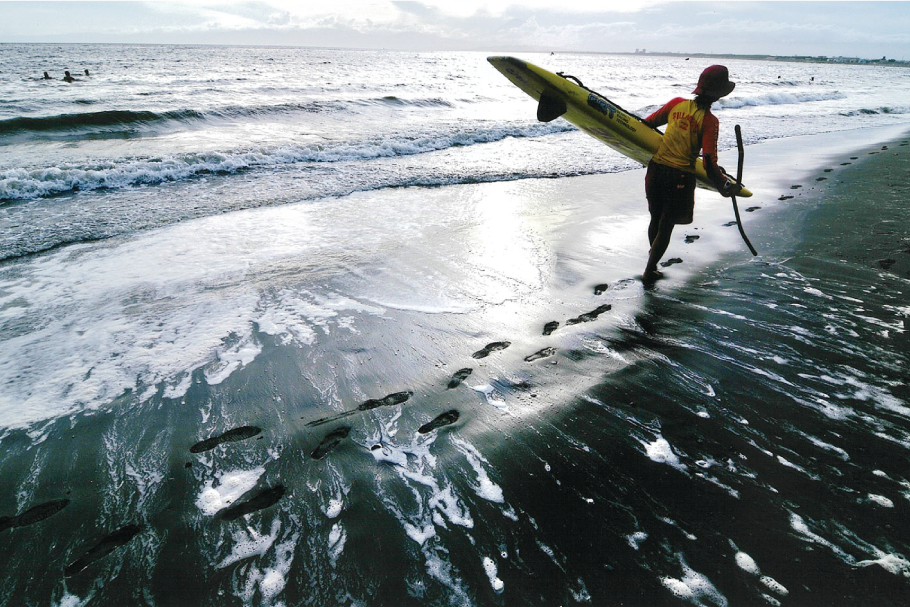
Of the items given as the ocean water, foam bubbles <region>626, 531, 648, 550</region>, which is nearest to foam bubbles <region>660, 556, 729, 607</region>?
the ocean water

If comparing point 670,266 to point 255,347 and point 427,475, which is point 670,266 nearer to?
point 427,475

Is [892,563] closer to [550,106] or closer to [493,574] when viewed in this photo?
[493,574]

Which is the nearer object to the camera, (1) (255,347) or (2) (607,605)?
(2) (607,605)

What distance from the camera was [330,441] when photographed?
241 centimetres

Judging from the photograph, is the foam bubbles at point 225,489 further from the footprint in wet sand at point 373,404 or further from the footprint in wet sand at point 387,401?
the footprint in wet sand at point 387,401

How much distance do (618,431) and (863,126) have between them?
19.9 meters

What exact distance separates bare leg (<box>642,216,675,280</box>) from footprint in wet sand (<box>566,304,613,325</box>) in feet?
2.60

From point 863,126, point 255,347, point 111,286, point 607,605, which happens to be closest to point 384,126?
point 111,286

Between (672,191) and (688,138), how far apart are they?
47 centimetres

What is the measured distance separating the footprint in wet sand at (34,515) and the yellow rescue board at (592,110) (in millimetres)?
5761

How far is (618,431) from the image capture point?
94.3 inches

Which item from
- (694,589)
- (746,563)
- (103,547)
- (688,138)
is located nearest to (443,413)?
(694,589)

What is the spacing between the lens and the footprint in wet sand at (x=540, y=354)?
3105 millimetres

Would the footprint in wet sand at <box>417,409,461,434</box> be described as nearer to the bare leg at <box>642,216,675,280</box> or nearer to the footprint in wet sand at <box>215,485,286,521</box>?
the footprint in wet sand at <box>215,485,286,521</box>
